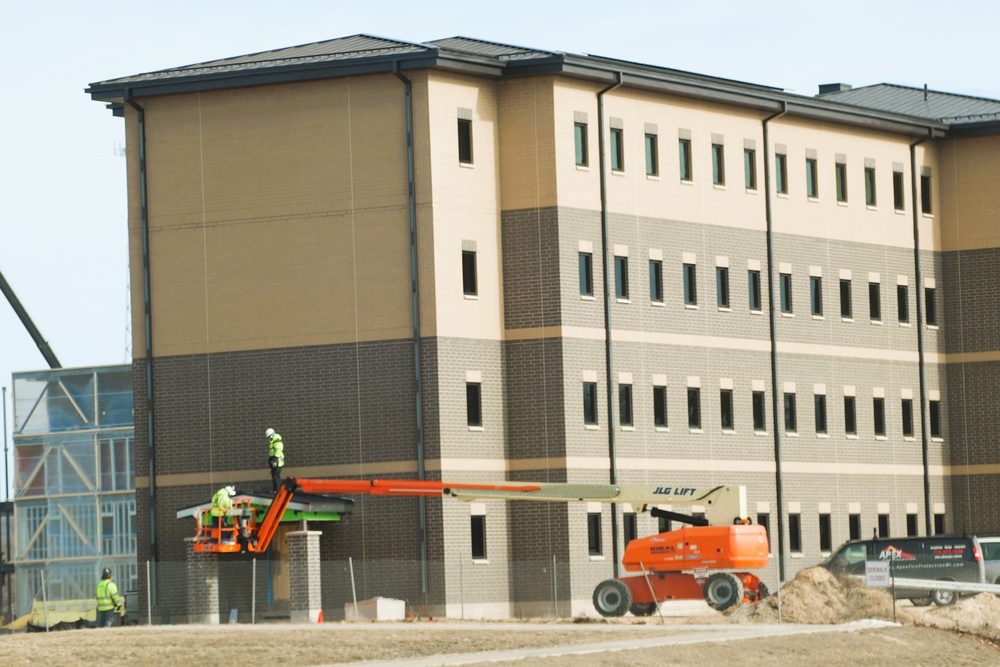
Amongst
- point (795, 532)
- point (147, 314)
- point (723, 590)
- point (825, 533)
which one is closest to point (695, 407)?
point (795, 532)

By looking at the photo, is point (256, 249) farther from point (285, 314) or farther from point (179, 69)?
point (179, 69)

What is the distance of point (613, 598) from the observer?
161 feet

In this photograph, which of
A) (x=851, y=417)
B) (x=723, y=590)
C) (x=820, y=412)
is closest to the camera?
(x=723, y=590)

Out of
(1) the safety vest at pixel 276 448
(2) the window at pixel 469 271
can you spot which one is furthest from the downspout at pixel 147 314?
(2) the window at pixel 469 271

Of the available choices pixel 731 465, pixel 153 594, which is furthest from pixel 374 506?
pixel 731 465

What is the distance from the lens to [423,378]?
5391cm

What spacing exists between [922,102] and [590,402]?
20675 mm

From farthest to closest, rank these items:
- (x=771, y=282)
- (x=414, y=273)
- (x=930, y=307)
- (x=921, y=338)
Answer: (x=930, y=307) → (x=921, y=338) → (x=771, y=282) → (x=414, y=273)

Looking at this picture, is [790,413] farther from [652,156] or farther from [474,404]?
[474,404]

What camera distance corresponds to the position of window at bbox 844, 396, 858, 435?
64625mm

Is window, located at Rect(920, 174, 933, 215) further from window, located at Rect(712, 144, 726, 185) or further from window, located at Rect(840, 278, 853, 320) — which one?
window, located at Rect(712, 144, 726, 185)

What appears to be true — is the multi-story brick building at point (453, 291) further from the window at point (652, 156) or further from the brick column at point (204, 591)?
the brick column at point (204, 591)

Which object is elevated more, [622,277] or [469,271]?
[469,271]

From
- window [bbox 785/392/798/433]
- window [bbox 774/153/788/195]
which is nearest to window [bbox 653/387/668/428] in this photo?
window [bbox 785/392/798/433]
